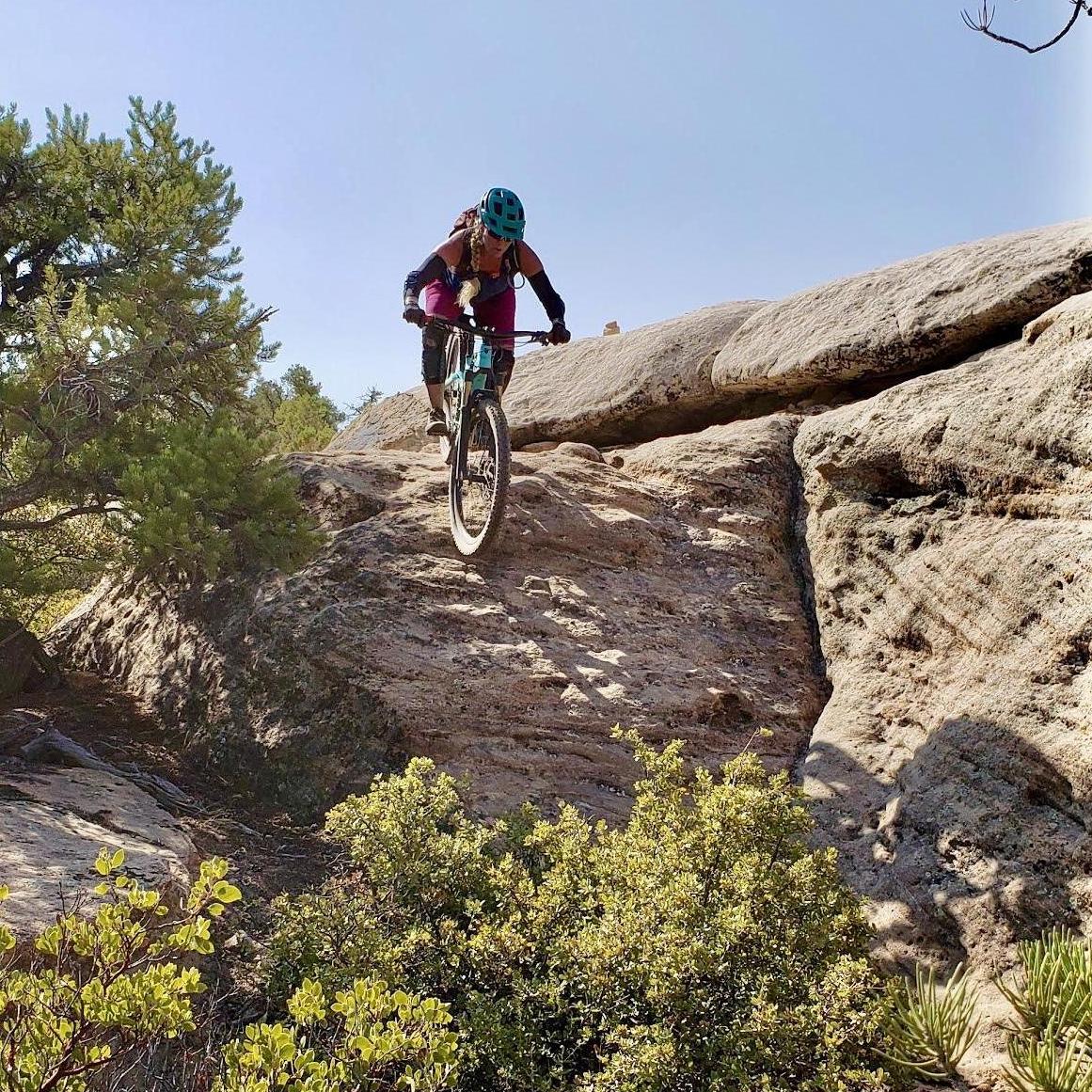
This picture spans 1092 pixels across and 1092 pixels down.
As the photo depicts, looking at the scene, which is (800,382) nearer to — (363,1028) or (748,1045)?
(748,1045)

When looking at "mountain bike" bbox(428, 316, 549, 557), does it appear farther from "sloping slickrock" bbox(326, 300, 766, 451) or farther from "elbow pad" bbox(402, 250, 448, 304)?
"sloping slickrock" bbox(326, 300, 766, 451)

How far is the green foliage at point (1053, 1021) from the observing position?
312 centimetres

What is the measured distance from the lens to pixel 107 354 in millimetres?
6723

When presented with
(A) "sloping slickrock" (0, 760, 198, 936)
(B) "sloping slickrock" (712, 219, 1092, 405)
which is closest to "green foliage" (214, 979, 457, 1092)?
(A) "sloping slickrock" (0, 760, 198, 936)

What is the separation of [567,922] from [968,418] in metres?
4.98

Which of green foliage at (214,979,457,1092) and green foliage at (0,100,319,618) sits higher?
green foliage at (0,100,319,618)

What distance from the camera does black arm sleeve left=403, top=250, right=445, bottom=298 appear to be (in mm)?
7297

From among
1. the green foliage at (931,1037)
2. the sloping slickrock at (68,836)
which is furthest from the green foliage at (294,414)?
the green foliage at (931,1037)

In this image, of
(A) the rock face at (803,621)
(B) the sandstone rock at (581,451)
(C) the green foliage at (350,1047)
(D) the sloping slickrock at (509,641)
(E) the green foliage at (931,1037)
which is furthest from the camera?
(B) the sandstone rock at (581,451)

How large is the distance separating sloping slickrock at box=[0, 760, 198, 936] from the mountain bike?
127 inches

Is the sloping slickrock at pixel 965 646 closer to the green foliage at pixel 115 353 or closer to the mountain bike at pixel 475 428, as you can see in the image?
the mountain bike at pixel 475 428

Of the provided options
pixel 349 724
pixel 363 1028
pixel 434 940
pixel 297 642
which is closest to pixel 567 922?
pixel 434 940

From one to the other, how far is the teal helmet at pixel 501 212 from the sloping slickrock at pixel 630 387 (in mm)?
4666

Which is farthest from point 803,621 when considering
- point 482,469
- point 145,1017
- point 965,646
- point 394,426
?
point 394,426
